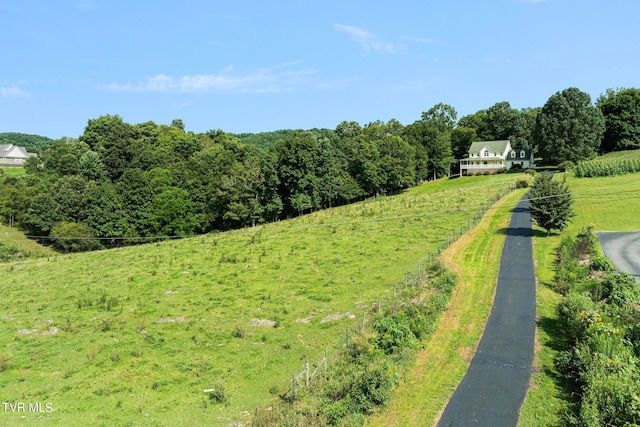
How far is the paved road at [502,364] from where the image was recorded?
14.3m

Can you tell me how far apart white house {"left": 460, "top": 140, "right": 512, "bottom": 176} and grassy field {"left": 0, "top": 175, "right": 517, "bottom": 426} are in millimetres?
60815

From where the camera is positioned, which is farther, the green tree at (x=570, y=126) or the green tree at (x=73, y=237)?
the green tree at (x=570, y=126)

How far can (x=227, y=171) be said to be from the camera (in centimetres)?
7981

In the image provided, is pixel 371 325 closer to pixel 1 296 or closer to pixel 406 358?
pixel 406 358

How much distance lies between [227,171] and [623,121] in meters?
92.1

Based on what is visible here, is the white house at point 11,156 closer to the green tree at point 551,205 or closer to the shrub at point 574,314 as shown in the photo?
the green tree at point 551,205

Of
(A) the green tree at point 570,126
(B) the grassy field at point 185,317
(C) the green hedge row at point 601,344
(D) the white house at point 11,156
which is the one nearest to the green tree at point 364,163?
(A) the green tree at point 570,126

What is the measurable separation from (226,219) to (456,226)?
146 ft

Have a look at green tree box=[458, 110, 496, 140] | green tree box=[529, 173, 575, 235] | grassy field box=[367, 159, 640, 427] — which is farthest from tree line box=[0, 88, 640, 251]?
green tree box=[529, 173, 575, 235]

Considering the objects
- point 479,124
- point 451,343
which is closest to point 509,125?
point 479,124

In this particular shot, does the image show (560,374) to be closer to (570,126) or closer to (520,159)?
(570,126)

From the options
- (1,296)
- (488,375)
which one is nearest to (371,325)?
(488,375)

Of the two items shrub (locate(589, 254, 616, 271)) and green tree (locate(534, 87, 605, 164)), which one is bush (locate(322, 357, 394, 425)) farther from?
green tree (locate(534, 87, 605, 164))

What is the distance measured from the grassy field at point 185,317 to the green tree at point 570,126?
53505 millimetres
